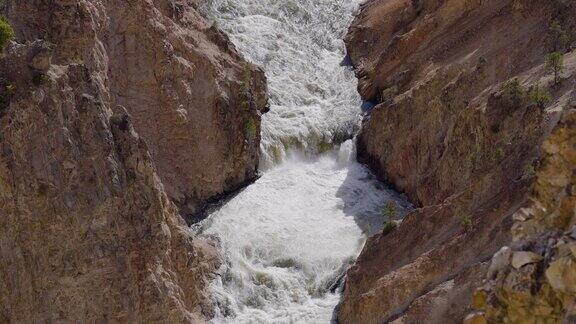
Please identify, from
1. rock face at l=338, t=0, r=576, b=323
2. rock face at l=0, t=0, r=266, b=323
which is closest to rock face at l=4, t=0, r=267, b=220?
rock face at l=0, t=0, r=266, b=323

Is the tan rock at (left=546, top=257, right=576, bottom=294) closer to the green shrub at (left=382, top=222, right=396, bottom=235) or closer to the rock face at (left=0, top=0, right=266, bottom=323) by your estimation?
the rock face at (left=0, top=0, right=266, bottom=323)

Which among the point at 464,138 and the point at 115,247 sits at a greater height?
A: the point at 464,138

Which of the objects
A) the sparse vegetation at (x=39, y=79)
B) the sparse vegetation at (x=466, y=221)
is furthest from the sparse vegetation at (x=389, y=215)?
the sparse vegetation at (x=39, y=79)

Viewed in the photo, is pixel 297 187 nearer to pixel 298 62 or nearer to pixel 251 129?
pixel 251 129

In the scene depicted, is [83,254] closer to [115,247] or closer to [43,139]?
[115,247]

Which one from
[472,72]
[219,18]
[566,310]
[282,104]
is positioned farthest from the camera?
[219,18]

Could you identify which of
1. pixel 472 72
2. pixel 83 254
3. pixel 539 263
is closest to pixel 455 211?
pixel 472 72
